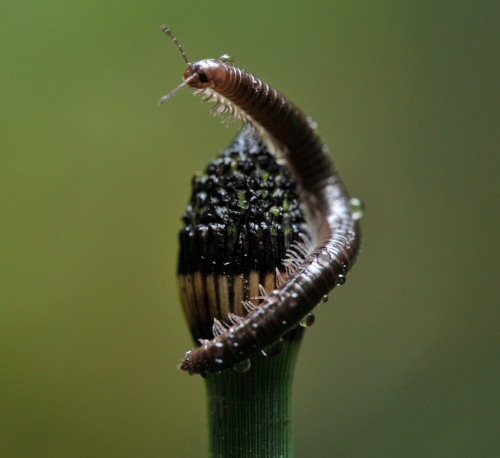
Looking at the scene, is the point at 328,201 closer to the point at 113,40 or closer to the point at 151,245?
the point at 151,245

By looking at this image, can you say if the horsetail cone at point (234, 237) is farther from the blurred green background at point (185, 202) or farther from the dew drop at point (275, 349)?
the blurred green background at point (185, 202)

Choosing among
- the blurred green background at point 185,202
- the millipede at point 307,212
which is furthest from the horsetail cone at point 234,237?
the blurred green background at point 185,202

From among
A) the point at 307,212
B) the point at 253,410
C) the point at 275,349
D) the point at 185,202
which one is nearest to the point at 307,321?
the point at 275,349

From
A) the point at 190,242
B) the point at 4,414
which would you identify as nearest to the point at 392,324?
the point at 4,414

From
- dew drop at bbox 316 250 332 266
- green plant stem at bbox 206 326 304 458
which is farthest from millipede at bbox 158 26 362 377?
green plant stem at bbox 206 326 304 458

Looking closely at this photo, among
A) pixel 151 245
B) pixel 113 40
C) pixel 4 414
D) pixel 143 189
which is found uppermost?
pixel 113 40

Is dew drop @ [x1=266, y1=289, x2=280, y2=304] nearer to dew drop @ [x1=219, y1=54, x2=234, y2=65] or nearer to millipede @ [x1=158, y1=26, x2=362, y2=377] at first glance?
millipede @ [x1=158, y1=26, x2=362, y2=377]

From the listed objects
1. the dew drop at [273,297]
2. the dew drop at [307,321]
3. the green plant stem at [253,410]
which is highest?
the dew drop at [273,297]
